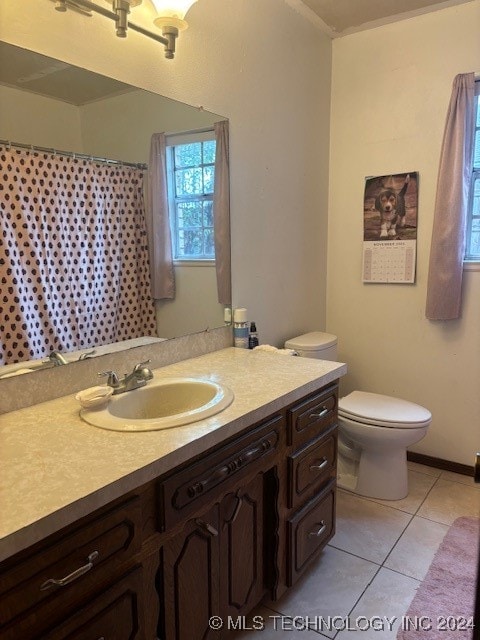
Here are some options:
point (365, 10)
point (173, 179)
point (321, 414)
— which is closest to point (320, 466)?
point (321, 414)

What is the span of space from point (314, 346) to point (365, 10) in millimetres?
1825

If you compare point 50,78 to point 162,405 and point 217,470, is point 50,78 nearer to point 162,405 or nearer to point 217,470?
point 162,405

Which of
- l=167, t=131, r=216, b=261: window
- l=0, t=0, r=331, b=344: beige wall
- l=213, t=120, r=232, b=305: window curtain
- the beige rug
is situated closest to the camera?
l=0, t=0, r=331, b=344: beige wall

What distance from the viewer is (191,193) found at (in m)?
1.85

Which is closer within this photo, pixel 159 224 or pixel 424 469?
pixel 159 224

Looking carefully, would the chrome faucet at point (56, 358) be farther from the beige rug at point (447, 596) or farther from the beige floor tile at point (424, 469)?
the beige floor tile at point (424, 469)

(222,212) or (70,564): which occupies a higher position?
(222,212)

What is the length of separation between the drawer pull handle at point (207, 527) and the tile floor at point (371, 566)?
55 cm

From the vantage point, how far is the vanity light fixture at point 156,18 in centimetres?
131

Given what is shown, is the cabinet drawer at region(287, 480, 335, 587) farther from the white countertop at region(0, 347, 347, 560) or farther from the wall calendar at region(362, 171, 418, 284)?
the wall calendar at region(362, 171, 418, 284)

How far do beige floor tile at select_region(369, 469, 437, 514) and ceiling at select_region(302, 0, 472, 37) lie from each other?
2.56 meters

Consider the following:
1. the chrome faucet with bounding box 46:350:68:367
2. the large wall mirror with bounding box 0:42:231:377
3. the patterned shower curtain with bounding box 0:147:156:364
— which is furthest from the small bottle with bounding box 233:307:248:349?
the chrome faucet with bounding box 46:350:68:367

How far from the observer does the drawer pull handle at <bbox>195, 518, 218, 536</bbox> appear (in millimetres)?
1164

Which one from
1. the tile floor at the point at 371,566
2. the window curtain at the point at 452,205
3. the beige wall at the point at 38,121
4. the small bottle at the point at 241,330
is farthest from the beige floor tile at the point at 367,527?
the beige wall at the point at 38,121
